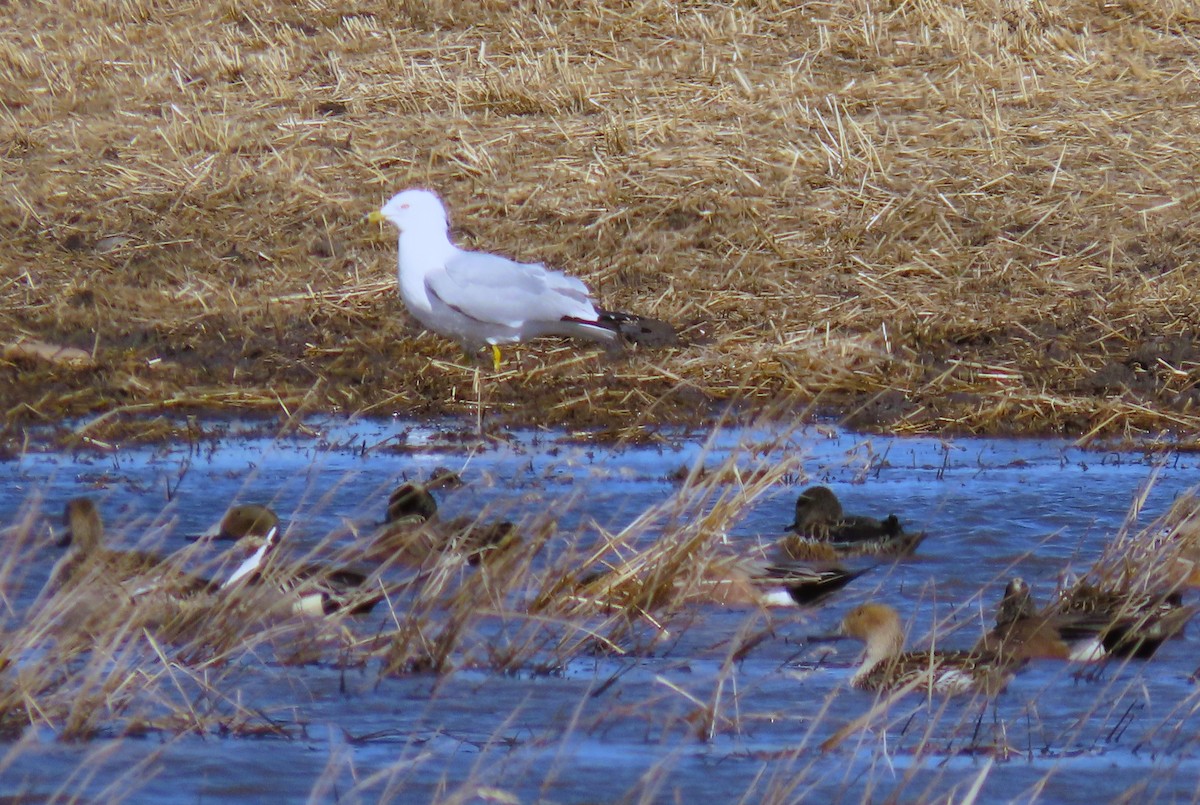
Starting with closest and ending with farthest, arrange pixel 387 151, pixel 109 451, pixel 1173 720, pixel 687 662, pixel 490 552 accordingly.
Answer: pixel 1173 720, pixel 687 662, pixel 490 552, pixel 109 451, pixel 387 151

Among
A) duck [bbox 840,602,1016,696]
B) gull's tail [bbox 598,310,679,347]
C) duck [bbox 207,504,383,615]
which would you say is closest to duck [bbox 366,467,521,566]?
duck [bbox 207,504,383,615]

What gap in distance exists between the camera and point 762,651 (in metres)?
5.05

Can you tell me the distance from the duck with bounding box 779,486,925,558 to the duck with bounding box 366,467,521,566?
3.38ft

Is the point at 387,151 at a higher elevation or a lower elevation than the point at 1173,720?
higher

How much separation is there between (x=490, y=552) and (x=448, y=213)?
17.7ft

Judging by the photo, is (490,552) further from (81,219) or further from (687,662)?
(81,219)

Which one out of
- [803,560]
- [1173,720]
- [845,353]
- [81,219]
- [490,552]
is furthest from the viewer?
[81,219]

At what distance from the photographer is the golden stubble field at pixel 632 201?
827cm

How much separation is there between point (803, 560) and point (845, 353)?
2.56 m

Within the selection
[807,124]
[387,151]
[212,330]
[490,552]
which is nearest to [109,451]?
[212,330]

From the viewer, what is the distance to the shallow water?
390cm

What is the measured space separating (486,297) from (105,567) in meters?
3.73

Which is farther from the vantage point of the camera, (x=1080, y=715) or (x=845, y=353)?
(x=845, y=353)

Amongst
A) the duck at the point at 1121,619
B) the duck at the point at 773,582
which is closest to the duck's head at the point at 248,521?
the duck at the point at 773,582
